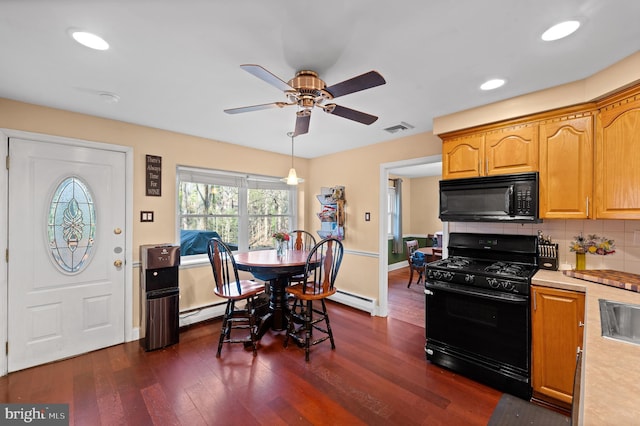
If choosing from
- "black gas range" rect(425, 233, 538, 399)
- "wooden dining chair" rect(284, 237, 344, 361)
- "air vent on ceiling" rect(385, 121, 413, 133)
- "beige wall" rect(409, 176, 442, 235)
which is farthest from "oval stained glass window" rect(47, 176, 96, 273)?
"beige wall" rect(409, 176, 442, 235)

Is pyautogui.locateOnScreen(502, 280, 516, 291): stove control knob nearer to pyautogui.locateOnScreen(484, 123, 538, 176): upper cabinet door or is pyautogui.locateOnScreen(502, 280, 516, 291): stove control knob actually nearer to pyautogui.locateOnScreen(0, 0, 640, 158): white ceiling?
pyautogui.locateOnScreen(484, 123, 538, 176): upper cabinet door

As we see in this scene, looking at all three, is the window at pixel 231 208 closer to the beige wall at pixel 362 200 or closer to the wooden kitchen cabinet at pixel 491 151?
the beige wall at pixel 362 200

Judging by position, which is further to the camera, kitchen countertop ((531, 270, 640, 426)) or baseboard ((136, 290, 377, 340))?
baseboard ((136, 290, 377, 340))

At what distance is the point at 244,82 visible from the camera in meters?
2.11

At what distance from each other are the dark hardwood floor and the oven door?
13 cm

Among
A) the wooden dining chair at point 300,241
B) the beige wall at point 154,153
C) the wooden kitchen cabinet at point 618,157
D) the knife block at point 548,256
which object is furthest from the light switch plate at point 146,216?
the wooden kitchen cabinet at point 618,157

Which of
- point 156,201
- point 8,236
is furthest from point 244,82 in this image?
point 8,236

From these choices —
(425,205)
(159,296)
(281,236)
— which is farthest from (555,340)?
(425,205)

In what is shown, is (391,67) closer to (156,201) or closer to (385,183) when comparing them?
(385,183)

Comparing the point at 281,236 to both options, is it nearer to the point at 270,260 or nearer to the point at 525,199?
the point at 270,260

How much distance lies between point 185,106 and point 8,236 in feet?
6.28

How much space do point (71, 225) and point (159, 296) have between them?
1.09 metres

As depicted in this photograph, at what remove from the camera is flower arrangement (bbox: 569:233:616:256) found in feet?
7.30

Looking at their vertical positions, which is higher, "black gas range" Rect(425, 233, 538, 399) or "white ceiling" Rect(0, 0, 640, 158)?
"white ceiling" Rect(0, 0, 640, 158)
